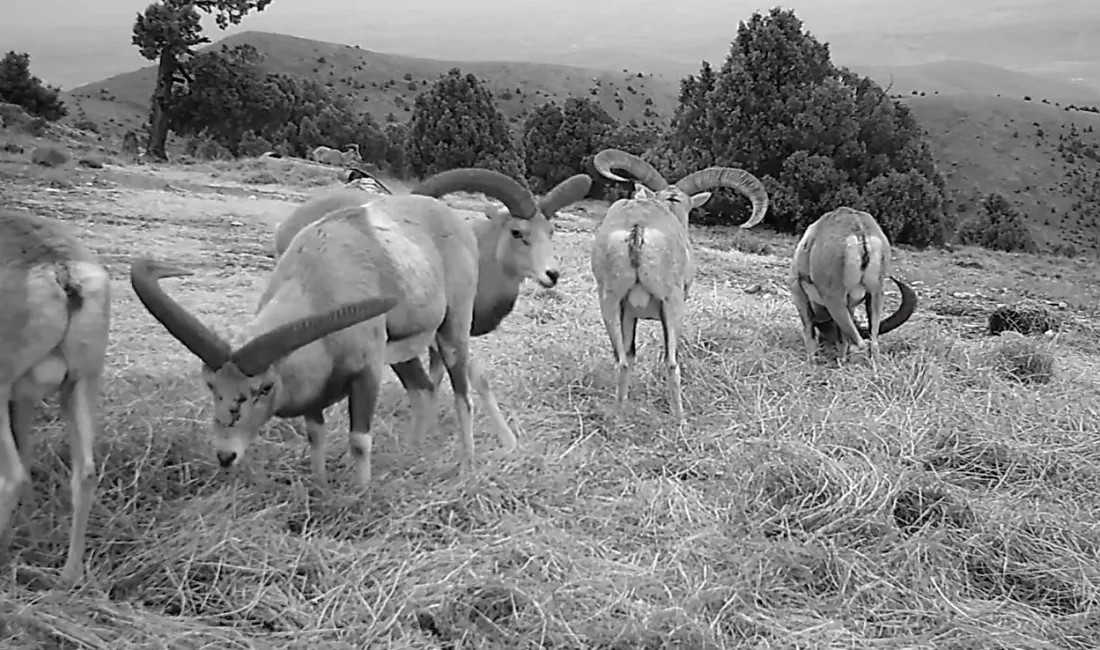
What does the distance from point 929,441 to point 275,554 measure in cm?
425

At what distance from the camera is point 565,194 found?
275 inches

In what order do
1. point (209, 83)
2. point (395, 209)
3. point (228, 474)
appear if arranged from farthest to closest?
point (209, 83), point (395, 209), point (228, 474)

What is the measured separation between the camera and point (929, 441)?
6.64 metres

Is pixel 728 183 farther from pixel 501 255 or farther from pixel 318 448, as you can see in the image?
pixel 318 448

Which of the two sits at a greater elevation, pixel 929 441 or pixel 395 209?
pixel 395 209

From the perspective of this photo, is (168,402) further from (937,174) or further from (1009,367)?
(937,174)

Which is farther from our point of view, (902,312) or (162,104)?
(162,104)

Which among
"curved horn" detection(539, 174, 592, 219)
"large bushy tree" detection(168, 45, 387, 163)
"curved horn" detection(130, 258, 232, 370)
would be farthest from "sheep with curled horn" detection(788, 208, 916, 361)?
"large bushy tree" detection(168, 45, 387, 163)

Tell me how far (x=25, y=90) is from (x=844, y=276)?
124 ft

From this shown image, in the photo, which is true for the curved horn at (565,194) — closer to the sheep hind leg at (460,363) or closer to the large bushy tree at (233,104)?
the sheep hind leg at (460,363)

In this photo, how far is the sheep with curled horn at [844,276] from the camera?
27.2ft

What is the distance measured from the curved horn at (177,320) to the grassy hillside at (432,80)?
222 feet

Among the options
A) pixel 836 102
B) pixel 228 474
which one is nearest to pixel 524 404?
pixel 228 474

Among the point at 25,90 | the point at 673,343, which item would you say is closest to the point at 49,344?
the point at 673,343
